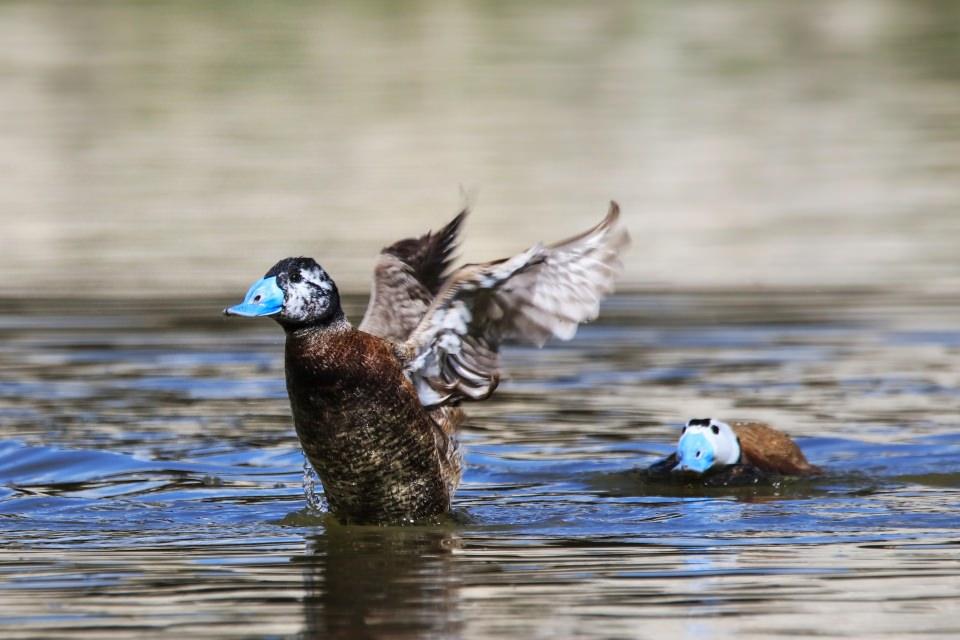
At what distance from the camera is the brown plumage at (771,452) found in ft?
32.0

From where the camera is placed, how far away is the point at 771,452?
984 cm

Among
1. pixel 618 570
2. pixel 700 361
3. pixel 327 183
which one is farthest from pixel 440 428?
pixel 327 183

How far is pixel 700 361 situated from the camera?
12.7m

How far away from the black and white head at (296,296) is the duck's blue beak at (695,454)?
2.24m

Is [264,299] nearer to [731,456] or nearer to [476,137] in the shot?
[731,456]

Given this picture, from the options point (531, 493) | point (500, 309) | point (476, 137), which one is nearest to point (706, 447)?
point (531, 493)

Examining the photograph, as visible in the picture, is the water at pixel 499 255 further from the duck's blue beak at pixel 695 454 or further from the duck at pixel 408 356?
the duck at pixel 408 356

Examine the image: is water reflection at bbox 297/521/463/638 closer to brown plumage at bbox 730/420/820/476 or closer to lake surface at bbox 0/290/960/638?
lake surface at bbox 0/290/960/638

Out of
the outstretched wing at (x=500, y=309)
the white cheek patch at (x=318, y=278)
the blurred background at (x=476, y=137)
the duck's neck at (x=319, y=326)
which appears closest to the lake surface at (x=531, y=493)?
the outstretched wing at (x=500, y=309)

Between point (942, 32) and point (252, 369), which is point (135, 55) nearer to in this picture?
point (942, 32)

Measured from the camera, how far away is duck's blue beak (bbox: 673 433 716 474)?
371 inches

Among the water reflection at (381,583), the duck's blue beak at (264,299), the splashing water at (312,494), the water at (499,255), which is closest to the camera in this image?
the water reflection at (381,583)

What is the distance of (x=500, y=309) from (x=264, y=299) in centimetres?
104

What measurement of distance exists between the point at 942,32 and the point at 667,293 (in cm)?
1629
